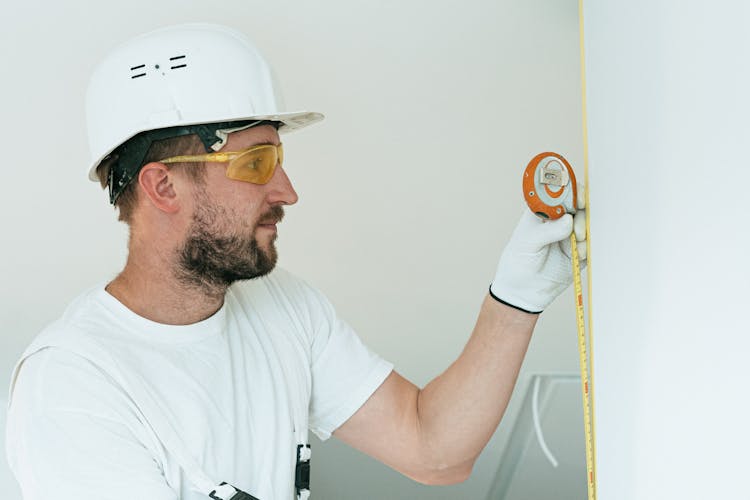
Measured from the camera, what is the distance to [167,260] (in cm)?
189

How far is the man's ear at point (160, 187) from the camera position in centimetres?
189

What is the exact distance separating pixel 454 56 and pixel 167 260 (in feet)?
3.31

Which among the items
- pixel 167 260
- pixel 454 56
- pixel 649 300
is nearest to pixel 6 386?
pixel 167 260

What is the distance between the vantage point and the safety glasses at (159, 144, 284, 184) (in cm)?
187

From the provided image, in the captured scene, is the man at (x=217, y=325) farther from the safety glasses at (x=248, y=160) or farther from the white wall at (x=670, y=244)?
the white wall at (x=670, y=244)

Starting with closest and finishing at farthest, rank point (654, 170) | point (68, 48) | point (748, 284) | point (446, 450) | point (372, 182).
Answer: point (748, 284) → point (654, 170) → point (446, 450) → point (68, 48) → point (372, 182)

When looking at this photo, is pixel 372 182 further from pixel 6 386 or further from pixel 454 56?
pixel 6 386

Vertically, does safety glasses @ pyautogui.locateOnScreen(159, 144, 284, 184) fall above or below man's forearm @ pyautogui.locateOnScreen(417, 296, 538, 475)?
above

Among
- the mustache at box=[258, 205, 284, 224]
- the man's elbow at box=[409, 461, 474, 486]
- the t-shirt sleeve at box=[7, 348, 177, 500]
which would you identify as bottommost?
the man's elbow at box=[409, 461, 474, 486]

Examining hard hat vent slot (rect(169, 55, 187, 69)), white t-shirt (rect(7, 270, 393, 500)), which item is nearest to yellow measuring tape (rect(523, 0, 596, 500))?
white t-shirt (rect(7, 270, 393, 500))

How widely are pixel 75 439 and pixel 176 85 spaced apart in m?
0.70

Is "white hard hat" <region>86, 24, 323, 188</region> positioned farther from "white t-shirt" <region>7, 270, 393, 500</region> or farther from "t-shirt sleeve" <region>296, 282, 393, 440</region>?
"t-shirt sleeve" <region>296, 282, 393, 440</region>

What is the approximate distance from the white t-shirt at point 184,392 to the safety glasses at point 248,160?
0.96 ft

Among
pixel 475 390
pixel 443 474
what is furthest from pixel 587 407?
pixel 443 474
